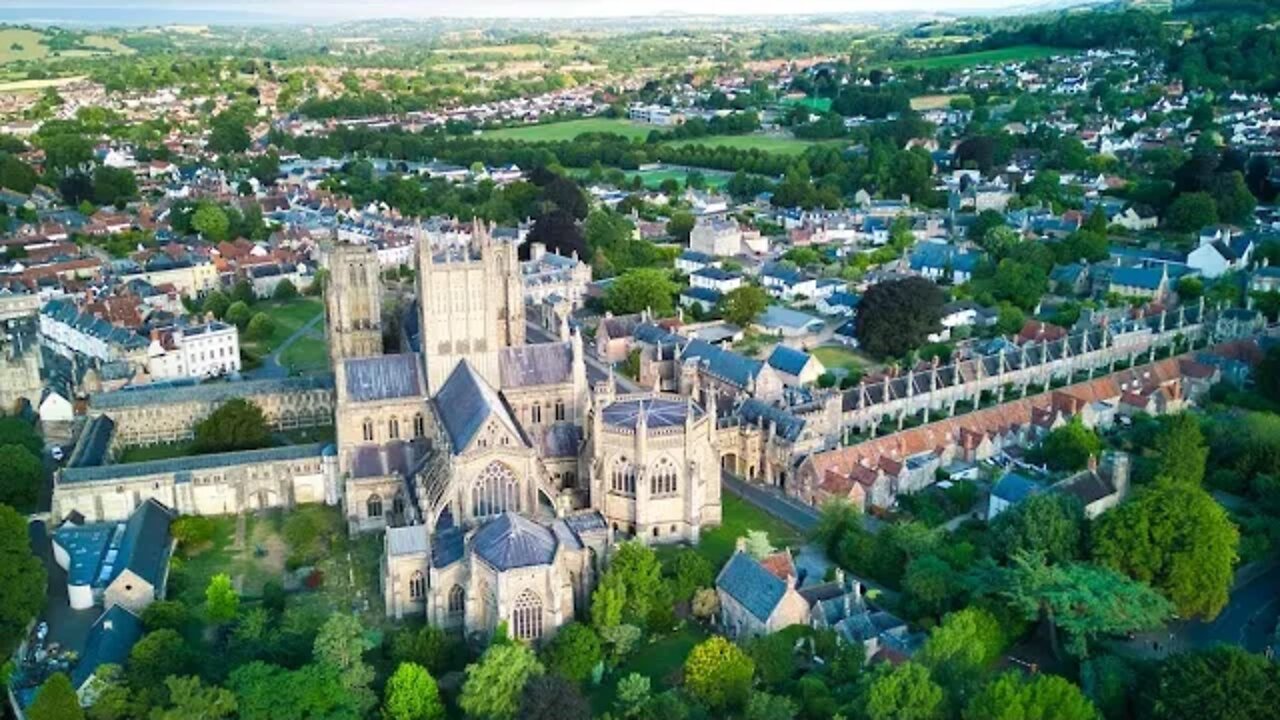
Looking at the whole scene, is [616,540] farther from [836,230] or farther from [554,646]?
[836,230]

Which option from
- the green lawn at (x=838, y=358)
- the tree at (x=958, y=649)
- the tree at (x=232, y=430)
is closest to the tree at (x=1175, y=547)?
the tree at (x=958, y=649)

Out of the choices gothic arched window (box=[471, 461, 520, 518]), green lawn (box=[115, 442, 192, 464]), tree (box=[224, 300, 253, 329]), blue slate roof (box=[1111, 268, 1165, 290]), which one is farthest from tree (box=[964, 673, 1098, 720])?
tree (box=[224, 300, 253, 329])

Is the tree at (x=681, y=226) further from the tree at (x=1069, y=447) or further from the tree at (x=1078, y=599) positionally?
the tree at (x=1078, y=599)

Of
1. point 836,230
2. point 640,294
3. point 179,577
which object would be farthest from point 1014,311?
point 179,577

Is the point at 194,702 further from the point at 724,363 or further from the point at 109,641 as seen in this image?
the point at 724,363

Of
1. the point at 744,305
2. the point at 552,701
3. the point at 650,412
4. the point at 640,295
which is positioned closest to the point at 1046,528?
the point at 650,412

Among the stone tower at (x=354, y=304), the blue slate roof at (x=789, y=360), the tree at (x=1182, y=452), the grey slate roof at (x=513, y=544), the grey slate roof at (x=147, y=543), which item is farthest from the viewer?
the blue slate roof at (x=789, y=360)

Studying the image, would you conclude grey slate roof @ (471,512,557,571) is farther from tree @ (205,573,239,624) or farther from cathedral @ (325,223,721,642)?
tree @ (205,573,239,624)
